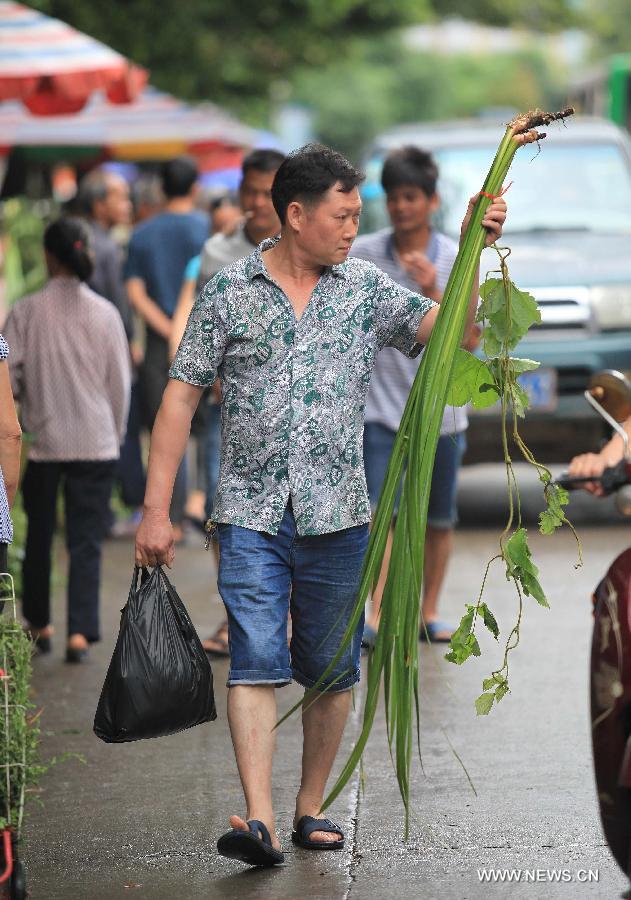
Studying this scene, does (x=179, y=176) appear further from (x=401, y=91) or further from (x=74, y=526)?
(x=401, y=91)

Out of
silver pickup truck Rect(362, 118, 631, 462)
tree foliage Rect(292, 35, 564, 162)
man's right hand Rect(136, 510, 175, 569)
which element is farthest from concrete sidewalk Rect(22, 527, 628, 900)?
tree foliage Rect(292, 35, 564, 162)

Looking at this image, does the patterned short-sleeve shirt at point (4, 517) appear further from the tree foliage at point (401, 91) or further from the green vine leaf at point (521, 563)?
the tree foliage at point (401, 91)

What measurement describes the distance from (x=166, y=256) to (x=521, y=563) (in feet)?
21.0

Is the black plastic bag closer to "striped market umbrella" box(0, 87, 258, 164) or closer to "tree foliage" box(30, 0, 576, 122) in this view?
"striped market umbrella" box(0, 87, 258, 164)

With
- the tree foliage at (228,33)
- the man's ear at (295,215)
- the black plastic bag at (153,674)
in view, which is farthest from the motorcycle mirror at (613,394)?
the tree foliage at (228,33)

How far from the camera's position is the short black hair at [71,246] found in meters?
7.67

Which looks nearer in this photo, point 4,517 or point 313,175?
point 4,517

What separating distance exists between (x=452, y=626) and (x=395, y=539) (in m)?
3.58

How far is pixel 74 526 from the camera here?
7762 mm

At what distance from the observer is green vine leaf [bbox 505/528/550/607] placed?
4617 mm

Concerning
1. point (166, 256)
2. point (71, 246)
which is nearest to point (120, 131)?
point (166, 256)

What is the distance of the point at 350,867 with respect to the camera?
4918 mm

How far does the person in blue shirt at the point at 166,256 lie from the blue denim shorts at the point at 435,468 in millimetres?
3152

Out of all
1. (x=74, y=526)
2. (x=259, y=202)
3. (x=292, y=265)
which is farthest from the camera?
(x=74, y=526)
